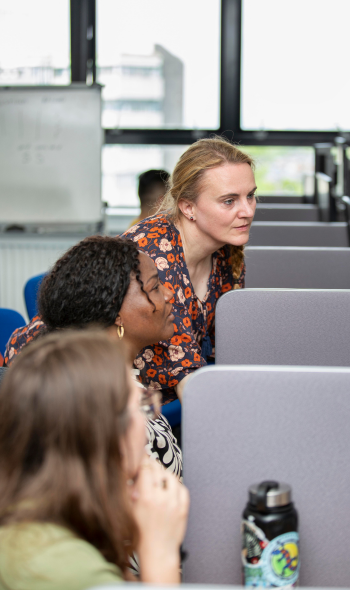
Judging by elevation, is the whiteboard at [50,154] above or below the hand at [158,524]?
above

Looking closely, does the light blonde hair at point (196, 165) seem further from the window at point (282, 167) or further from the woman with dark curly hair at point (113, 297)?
the window at point (282, 167)

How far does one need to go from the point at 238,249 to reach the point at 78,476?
1.37m

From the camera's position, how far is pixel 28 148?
13.5 feet

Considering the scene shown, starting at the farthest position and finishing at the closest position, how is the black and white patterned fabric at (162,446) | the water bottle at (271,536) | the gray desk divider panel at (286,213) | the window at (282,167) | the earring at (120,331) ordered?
1. the window at (282,167)
2. the gray desk divider panel at (286,213)
3. the earring at (120,331)
4. the black and white patterned fabric at (162,446)
5. the water bottle at (271,536)

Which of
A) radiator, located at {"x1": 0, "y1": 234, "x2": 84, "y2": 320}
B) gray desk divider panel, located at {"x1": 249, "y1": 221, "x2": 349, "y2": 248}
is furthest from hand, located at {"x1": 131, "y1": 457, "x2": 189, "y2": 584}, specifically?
radiator, located at {"x1": 0, "y1": 234, "x2": 84, "y2": 320}

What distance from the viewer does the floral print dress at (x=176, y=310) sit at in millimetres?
1649

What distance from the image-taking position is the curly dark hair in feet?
3.89

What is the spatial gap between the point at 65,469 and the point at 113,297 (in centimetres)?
54

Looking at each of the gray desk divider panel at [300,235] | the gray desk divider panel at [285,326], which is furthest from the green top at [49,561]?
the gray desk divider panel at [300,235]

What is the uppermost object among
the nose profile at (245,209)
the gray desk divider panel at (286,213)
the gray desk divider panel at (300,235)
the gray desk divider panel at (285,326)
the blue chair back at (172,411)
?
the nose profile at (245,209)

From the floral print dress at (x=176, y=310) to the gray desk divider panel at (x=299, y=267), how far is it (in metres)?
0.22

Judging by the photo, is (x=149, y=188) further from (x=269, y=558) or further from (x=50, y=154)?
(x=269, y=558)

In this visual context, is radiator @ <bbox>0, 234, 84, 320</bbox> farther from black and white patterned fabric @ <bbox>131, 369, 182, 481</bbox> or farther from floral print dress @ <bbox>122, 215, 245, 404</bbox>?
black and white patterned fabric @ <bbox>131, 369, 182, 481</bbox>

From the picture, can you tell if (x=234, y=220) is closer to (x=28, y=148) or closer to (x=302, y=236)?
(x=302, y=236)
